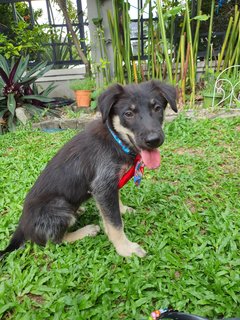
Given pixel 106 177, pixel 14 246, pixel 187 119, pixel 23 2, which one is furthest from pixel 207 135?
pixel 23 2

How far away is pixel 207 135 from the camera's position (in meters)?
5.09

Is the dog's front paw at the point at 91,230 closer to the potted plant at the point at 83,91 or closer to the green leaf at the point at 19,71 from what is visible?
the potted plant at the point at 83,91

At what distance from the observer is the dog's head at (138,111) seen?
223 centimetres

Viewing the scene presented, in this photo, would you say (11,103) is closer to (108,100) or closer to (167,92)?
(108,100)

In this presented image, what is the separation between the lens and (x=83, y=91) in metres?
6.75

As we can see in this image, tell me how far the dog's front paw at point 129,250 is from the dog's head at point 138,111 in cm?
80

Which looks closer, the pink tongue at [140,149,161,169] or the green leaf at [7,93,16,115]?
the pink tongue at [140,149,161,169]

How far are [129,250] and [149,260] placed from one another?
7.9 inches

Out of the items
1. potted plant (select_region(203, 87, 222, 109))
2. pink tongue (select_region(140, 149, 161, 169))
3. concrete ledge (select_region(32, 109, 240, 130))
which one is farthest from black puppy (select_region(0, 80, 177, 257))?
potted plant (select_region(203, 87, 222, 109))

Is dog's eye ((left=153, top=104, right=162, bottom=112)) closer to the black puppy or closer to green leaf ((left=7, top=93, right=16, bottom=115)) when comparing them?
the black puppy

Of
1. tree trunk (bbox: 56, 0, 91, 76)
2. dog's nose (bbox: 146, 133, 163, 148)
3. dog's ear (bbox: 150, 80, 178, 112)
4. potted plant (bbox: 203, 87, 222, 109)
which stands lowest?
potted plant (bbox: 203, 87, 222, 109)

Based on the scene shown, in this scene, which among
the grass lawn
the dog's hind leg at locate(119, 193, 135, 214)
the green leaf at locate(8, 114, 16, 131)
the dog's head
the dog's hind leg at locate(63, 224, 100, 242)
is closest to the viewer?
the grass lawn

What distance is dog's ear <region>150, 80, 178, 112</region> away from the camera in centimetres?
246

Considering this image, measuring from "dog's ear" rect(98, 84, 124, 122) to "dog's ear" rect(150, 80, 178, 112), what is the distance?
349mm
